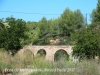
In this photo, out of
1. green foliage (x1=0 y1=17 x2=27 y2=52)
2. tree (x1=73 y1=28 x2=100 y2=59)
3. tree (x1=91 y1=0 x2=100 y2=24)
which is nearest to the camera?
tree (x1=73 y1=28 x2=100 y2=59)

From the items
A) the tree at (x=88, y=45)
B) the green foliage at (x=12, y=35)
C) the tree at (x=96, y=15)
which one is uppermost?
the tree at (x=96, y=15)

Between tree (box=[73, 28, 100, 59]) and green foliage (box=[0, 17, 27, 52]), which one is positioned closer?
tree (box=[73, 28, 100, 59])

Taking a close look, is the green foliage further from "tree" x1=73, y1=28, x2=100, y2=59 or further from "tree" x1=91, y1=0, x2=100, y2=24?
"tree" x1=91, y1=0, x2=100, y2=24

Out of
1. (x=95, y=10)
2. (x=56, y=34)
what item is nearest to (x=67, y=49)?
(x=95, y=10)

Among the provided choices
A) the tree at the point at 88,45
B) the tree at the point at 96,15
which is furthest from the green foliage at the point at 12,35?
the tree at the point at 96,15

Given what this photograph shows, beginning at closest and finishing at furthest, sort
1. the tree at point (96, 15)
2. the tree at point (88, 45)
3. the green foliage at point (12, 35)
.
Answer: the tree at point (88, 45) < the green foliage at point (12, 35) < the tree at point (96, 15)

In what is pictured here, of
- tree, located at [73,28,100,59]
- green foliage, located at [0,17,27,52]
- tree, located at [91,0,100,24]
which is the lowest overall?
tree, located at [73,28,100,59]

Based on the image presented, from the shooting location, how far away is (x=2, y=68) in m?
12.6

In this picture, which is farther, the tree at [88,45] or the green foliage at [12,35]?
the green foliage at [12,35]

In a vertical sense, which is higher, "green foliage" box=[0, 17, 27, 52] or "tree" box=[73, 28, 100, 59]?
"green foliage" box=[0, 17, 27, 52]

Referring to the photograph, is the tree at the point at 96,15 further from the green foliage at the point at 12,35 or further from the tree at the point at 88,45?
the tree at the point at 88,45

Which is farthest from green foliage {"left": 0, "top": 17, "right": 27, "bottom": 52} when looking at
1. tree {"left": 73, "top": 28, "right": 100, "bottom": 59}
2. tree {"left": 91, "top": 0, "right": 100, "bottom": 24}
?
tree {"left": 91, "top": 0, "right": 100, "bottom": 24}

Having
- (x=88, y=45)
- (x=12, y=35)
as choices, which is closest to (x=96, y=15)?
(x=12, y=35)

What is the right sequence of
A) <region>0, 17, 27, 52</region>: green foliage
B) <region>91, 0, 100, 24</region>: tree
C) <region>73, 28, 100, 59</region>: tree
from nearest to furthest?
<region>73, 28, 100, 59</region>: tree, <region>0, 17, 27, 52</region>: green foliage, <region>91, 0, 100, 24</region>: tree
